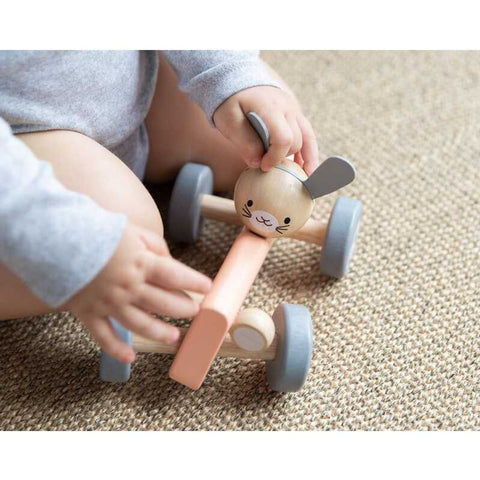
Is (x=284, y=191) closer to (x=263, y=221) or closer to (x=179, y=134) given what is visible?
(x=263, y=221)

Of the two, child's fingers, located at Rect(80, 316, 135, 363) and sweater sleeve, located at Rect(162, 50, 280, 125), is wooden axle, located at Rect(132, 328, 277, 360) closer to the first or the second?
child's fingers, located at Rect(80, 316, 135, 363)

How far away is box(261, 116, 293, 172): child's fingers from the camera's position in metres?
0.59

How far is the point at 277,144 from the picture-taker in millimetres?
594

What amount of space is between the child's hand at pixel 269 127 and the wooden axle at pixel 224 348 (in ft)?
0.53

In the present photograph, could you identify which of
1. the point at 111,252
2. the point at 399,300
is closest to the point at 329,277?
the point at 399,300

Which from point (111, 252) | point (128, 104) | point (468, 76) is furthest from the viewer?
point (468, 76)

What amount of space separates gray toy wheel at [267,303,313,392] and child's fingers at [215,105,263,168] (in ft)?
0.46

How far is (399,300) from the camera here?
2.30 ft

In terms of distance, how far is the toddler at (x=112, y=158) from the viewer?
47 cm

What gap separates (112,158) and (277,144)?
0.51 feet

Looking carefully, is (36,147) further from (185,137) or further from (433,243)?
(433,243)

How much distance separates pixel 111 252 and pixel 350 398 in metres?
0.28

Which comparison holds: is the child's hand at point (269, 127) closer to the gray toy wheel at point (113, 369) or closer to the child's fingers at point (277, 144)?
the child's fingers at point (277, 144)

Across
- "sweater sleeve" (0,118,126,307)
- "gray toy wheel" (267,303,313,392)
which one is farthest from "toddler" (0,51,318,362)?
"gray toy wheel" (267,303,313,392)
